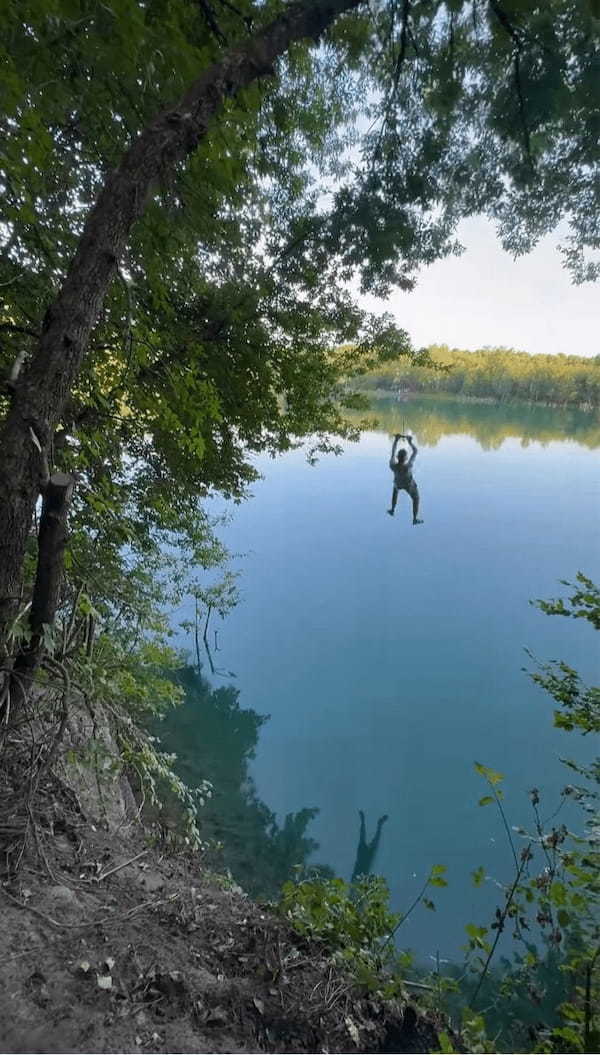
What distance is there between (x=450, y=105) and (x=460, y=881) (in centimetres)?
773

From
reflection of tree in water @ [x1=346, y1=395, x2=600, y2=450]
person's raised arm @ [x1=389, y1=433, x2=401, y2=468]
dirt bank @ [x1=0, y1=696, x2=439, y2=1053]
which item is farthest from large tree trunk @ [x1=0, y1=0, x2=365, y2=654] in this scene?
reflection of tree in water @ [x1=346, y1=395, x2=600, y2=450]

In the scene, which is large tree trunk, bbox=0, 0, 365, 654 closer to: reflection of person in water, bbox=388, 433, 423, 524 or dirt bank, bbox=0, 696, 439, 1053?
dirt bank, bbox=0, 696, 439, 1053

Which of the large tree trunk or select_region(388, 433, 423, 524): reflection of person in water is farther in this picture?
select_region(388, 433, 423, 524): reflection of person in water

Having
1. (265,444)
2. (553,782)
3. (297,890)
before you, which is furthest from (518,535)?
(297,890)

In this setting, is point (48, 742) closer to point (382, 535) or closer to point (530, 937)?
A: point (530, 937)

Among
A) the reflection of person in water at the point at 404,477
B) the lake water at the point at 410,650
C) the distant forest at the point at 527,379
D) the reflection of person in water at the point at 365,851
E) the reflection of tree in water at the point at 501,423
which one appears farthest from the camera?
the reflection of tree in water at the point at 501,423

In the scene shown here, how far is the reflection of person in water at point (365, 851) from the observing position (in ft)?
20.9

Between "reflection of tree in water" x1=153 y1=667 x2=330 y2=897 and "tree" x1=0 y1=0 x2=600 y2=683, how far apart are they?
3667mm

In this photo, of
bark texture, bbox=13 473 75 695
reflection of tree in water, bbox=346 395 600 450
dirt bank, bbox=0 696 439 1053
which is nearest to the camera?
dirt bank, bbox=0 696 439 1053

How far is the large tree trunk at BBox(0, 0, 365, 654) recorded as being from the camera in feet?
3.92

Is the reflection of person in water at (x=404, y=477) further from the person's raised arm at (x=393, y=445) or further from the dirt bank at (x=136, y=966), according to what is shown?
the dirt bank at (x=136, y=966)

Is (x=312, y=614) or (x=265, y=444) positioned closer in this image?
(x=265, y=444)

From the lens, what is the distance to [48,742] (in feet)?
5.15

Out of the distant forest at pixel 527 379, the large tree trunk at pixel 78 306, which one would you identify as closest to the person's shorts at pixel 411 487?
the large tree trunk at pixel 78 306
